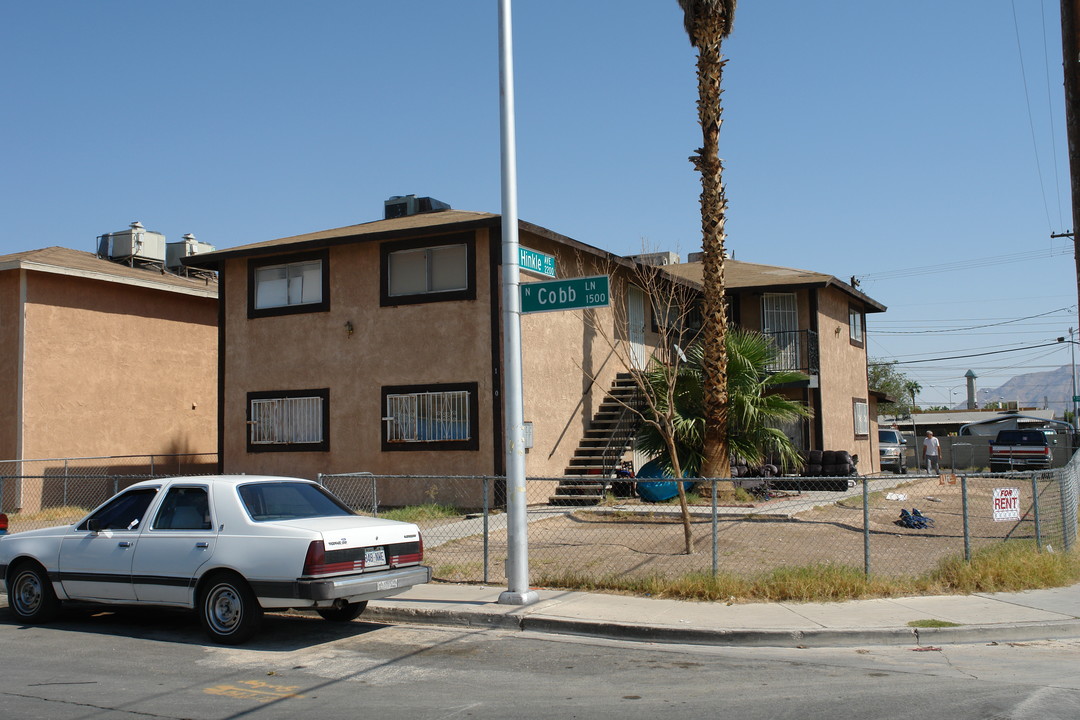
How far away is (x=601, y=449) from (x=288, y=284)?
7.60m

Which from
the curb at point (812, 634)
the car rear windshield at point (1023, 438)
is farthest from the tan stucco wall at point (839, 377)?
the curb at point (812, 634)

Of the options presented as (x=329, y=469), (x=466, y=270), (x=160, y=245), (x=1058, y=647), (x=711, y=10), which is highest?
(x=711, y=10)

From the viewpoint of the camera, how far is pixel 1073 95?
1520 cm

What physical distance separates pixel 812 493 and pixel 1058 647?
1314cm

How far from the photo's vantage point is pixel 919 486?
25.0 meters

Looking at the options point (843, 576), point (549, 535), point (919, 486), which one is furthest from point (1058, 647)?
point (919, 486)

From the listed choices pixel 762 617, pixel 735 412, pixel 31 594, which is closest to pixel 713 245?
pixel 735 412

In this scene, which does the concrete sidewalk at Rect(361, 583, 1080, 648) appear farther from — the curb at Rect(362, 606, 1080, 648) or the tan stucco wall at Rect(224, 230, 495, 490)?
the tan stucco wall at Rect(224, 230, 495, 490)

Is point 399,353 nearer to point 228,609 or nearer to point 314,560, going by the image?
point 228,609

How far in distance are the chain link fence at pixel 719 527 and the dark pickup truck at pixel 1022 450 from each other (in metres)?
12.7

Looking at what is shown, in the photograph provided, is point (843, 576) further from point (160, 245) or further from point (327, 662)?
point (160, 245)

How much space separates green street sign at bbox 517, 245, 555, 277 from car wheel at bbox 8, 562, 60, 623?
5790 millimetres

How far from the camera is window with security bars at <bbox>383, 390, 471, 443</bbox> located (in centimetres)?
1927

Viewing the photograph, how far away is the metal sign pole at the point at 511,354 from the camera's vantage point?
10359 millimetres
